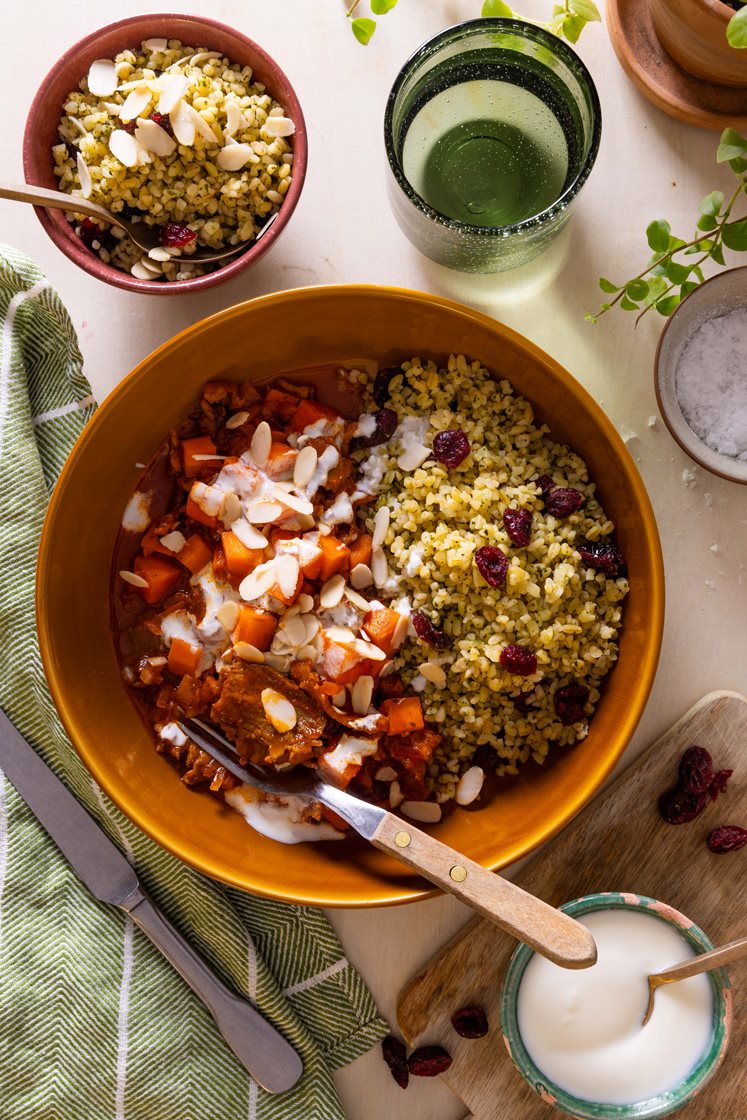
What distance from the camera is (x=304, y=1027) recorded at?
166cm

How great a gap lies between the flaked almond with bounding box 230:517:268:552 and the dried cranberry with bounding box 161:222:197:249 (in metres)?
0.39

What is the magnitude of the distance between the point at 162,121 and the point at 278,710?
89cm

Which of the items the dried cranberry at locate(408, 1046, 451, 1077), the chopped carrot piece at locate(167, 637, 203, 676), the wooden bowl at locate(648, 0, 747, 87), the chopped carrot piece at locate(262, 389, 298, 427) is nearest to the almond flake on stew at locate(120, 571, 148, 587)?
the chopped carrot piece at locate(167, 637, 203, 676)

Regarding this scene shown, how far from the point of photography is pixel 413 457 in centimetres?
150

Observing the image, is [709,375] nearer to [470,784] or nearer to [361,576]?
[361,576]

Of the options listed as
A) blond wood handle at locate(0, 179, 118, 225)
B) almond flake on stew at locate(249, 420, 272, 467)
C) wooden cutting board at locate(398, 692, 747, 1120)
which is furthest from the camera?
wooden cutting board at locate(398, 692, 747, 1120)

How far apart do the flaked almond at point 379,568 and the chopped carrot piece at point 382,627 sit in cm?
5

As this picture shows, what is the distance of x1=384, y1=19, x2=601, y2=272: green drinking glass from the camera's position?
143 centimetres

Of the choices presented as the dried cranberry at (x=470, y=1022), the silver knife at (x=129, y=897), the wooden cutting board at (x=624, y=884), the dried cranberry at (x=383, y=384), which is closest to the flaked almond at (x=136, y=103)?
the dried cranberry at (x=383, y=384)

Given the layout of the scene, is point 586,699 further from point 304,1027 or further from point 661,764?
point 304,1027

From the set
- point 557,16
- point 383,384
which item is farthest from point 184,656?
point 557,16

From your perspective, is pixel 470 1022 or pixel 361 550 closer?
pixel 361 550

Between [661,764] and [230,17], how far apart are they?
1452 millimetres

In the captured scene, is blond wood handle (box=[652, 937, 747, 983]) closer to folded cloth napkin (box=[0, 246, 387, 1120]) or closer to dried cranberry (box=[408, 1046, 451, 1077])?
dried cranberry (box=[408, 1046, 451, 1077])
